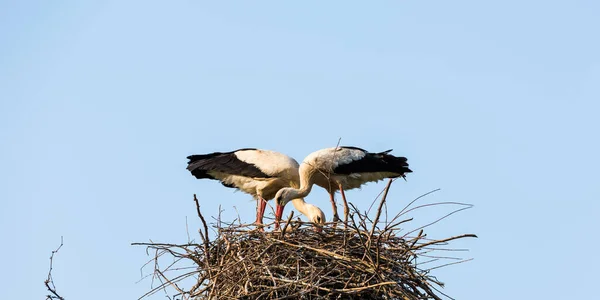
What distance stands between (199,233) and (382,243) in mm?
1669

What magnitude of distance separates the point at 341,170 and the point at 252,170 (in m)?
1.18

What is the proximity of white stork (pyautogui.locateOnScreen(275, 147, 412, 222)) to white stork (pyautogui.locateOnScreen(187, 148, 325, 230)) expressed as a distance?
18.9 inches

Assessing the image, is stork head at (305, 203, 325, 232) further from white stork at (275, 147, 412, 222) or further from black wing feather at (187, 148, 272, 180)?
black wing feather at (187, 148, 272, 180)

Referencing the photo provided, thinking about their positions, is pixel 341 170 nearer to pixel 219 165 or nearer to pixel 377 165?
pixel 377 165

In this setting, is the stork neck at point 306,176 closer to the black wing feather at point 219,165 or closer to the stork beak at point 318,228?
the black wing feather at point 219,165

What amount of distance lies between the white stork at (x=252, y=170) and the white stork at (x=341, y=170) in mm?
481

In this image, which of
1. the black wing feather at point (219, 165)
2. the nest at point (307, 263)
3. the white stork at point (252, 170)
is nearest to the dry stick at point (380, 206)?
the nest at point (307, 263)

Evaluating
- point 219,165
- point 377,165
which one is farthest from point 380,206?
point 219,165

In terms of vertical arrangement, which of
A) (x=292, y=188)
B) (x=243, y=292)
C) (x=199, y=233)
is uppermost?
(x=292, y=188)

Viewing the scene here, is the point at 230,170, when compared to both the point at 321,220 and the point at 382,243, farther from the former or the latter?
the point at 382,243

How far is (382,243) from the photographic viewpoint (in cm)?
1021

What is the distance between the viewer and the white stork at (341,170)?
13.5m

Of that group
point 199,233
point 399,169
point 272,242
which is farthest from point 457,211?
point 399,169

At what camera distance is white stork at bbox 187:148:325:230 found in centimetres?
1428
